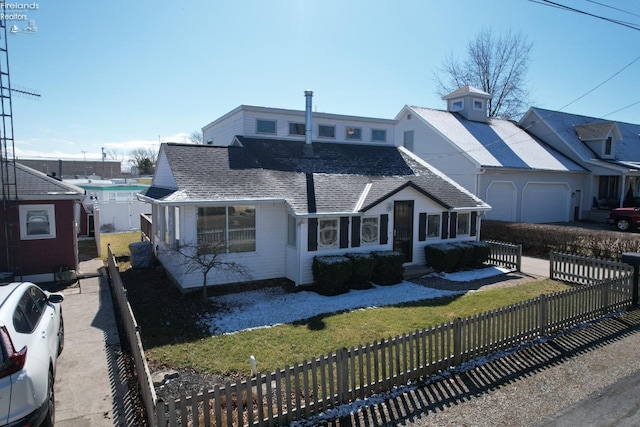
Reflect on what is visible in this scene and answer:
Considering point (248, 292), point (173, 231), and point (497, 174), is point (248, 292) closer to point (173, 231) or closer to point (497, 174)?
point (173, 231)

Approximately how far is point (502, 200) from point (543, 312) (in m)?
18.5

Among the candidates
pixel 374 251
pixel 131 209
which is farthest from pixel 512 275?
pixel 131 209

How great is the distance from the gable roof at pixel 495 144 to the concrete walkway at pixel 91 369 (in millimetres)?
21565

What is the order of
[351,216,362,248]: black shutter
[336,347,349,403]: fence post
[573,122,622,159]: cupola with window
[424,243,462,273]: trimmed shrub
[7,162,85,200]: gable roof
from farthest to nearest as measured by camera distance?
[573,122,622,159]: cupola with window, [424,243,462,273]: trimmed shrub, [351,216,362,248]: black shutter, [7,162,85,200]: gable roof, [336,347,349,403]: fence post

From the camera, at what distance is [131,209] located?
2764 centimetres

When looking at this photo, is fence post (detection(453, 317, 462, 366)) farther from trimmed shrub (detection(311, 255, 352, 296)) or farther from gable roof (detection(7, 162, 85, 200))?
gable roof (detection(7, 162, 85, 200))

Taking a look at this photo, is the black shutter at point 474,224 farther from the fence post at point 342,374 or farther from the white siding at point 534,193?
the fence post at point 342,374

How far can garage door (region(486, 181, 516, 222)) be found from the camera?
2547cm

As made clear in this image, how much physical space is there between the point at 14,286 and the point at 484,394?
27.4 ft

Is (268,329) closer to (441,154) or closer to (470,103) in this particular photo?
(441,154)

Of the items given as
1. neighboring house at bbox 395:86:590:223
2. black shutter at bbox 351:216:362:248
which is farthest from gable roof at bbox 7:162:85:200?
neighboring house at bbox 395:86:590:223

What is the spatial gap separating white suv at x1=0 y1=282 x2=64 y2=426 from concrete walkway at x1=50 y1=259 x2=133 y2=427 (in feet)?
1.84

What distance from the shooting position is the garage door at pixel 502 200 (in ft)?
83.6

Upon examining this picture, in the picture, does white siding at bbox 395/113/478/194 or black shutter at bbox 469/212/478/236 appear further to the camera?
white siding at bbox 395/113/478/194
